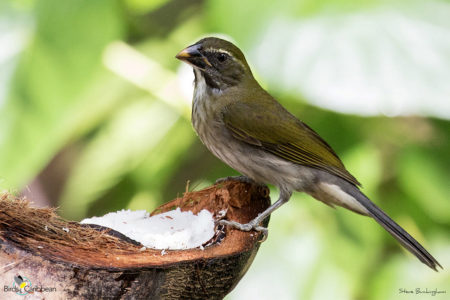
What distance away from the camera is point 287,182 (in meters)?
2.87

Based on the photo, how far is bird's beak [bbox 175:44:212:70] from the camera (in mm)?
2941

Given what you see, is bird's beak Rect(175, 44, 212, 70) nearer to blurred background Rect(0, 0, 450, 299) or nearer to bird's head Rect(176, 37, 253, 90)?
bird's head Rect(176, 37, 253, 90)

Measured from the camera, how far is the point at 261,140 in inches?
115

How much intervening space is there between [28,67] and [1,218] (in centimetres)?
176

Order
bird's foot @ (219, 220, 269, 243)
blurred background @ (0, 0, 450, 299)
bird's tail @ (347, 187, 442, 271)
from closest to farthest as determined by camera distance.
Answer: bird's foot @ (219, 220, 269, 243), bird's tail @ (347, 187, 442, 271), blurred background @ (0, 0, 450, 299)

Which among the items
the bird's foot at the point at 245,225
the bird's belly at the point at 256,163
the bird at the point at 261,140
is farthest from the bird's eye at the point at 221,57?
the bird's foot at the point at 245,225

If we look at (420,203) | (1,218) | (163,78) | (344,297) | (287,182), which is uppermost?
(163,78)

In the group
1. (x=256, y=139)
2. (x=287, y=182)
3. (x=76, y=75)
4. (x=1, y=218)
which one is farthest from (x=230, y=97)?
(x=1, y=218)

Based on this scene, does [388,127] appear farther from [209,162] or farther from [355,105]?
[209,162]

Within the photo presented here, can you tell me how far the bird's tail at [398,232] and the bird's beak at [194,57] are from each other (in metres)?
0.84

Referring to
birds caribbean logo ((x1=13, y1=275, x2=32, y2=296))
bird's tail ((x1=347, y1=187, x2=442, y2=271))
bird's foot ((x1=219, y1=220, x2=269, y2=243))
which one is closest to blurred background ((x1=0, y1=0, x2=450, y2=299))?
bird's tail ((x1=347, y1=187, x2=442, y2=271))

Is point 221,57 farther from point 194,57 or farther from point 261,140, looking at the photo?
point 261,140

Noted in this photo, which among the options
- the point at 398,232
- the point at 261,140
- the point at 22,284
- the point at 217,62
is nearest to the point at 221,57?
the point at 217,62

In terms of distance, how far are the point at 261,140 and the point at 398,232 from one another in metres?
0.67
